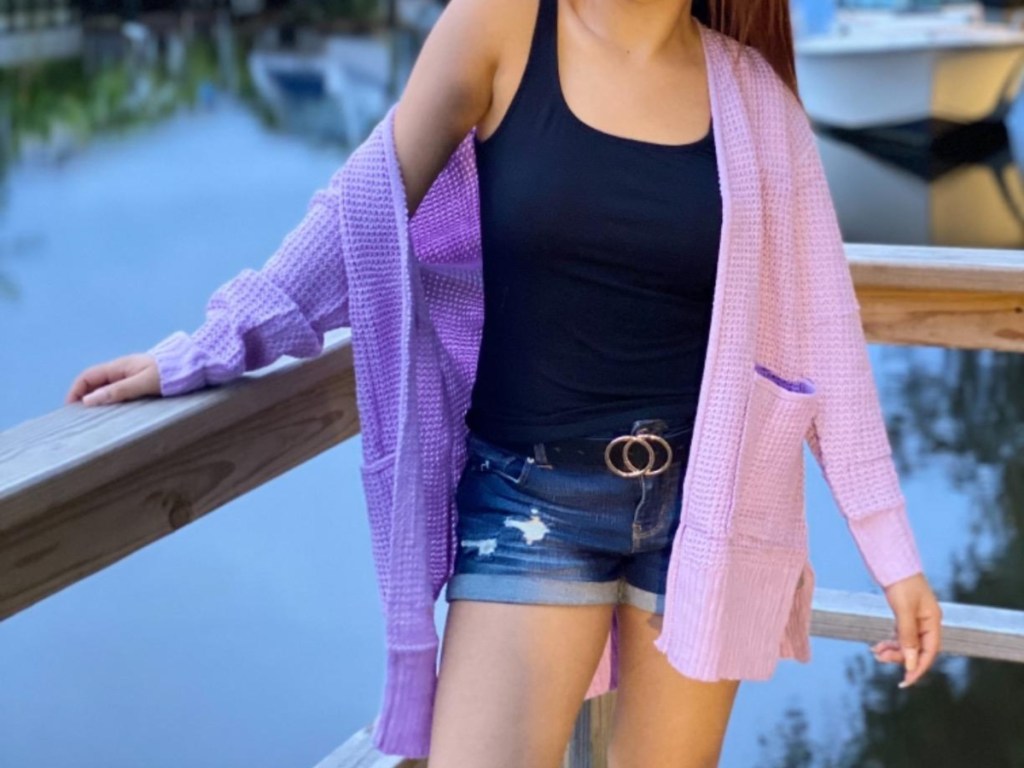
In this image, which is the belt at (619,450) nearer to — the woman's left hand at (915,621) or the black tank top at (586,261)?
the black tank top at (586,261)

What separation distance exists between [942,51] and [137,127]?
13548mm

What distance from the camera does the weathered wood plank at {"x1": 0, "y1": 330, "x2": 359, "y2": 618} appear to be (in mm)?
1041

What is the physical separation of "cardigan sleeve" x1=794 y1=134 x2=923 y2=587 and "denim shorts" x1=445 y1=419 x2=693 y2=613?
0.15 meters

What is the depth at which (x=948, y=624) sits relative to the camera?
1848 millimetres

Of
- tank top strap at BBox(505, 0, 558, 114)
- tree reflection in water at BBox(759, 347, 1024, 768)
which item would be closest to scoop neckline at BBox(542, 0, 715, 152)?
tank top strap at BBox(505, 0, 558, 114)

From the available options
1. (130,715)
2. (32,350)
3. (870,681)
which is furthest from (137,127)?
(870,681)

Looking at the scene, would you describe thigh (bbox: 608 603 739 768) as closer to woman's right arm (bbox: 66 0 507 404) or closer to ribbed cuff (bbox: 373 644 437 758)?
ribbed cuff (bbox: 373 644 437 758)

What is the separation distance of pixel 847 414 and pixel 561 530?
1.02ft

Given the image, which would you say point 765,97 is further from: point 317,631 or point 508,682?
point 317,631

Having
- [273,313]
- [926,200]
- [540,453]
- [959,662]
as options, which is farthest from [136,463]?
[926,200]

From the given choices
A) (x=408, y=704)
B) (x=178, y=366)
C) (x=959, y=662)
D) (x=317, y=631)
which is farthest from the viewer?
(x=317, y=631)

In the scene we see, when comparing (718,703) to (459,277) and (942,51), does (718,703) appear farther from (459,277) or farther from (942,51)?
(942,51)

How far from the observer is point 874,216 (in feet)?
44.2

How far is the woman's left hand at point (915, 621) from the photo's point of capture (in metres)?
1.41
